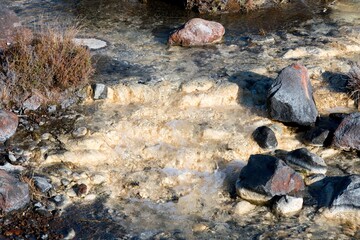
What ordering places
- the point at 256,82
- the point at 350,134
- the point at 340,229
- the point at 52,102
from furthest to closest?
1. the point at 256,82
2. the point at 52,102
3. the point at 350,134
4. the point at 340,229

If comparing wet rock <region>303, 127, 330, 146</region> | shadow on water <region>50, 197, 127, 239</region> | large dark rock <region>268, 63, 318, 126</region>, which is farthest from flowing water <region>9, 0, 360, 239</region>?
large dark rock <region>268, 63, 318, 126</region>

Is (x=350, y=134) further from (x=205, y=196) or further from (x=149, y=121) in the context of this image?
(x=149, y=121)

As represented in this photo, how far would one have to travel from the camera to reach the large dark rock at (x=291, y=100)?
9.33 metres

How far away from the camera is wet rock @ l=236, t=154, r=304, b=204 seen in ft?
25.9

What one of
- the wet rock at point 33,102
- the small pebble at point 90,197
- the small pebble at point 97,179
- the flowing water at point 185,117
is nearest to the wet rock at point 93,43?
the flowing water at point 185,117

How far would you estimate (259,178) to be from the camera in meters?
7.96

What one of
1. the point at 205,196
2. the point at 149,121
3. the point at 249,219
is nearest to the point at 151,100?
the point at 149,121

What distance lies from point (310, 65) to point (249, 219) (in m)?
4.11

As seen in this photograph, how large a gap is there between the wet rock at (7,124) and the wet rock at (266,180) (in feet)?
11.5

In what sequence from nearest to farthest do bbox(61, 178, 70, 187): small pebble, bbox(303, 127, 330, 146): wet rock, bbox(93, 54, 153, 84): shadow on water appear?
bbox(61, 178, 70, 187): small pebble < bbox(303, 127, 330, 146): wet rock < bbox(93, 54, 153, 84): shadow on water

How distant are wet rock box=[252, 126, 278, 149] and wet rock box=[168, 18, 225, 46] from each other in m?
3.10

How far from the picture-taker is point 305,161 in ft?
28.1

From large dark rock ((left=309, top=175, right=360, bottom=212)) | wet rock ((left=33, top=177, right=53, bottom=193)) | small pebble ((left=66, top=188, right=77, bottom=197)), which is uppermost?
large dark rock ((left=309, top=175, right=360, bottom=212))

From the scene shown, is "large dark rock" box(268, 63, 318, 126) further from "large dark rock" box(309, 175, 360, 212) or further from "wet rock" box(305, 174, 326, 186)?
"large dark rock" box(309, 175, 360, 212)
